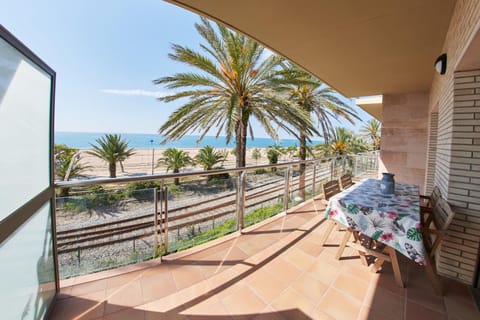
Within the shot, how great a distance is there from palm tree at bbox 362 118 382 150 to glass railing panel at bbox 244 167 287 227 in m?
16.5

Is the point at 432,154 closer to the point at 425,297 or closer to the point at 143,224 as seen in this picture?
the point at 425,297

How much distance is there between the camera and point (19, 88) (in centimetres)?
112

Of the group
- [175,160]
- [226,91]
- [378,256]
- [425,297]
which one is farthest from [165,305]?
[175,160]

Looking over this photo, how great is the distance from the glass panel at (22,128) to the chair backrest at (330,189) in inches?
125

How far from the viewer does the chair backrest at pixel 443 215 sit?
5.55 ft

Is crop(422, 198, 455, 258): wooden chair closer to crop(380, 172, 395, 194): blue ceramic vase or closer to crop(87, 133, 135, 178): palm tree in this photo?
crop(380, 172, 395, 194): blue ceramic vase

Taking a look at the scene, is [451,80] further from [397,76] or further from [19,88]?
[19,88]

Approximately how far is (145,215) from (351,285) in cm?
224

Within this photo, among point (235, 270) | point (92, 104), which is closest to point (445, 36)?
point (235, 270)

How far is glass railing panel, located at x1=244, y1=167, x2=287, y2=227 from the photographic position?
3.13m

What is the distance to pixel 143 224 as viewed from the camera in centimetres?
218

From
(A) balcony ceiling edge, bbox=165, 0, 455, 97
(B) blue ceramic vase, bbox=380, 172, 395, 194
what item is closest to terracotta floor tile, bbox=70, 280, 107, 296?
(A) balcony ceiling edge, bbox=165, 0, 455, 97

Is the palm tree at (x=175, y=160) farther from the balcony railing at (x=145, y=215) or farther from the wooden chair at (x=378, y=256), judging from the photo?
the wooden chair at (x=378, y=256)

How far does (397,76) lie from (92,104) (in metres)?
41.1
